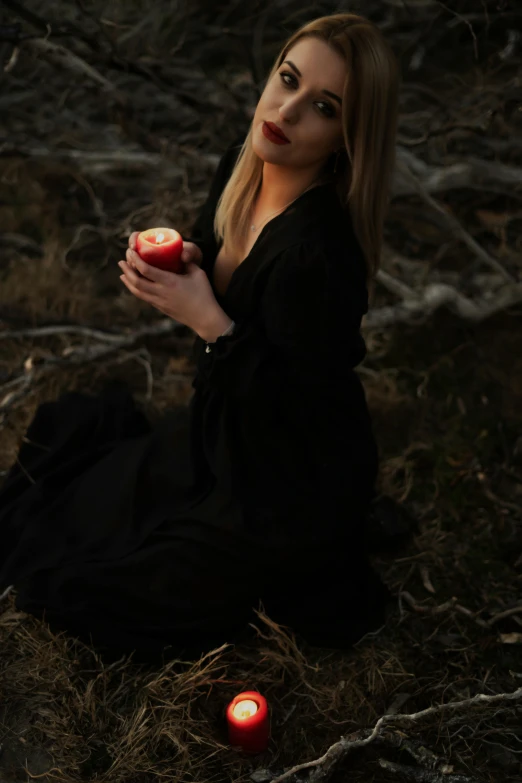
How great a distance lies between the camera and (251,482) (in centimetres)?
191

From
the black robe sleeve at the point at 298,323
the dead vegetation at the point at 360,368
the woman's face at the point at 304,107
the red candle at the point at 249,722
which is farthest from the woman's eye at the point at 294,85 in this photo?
the red candle at the point at 249,722

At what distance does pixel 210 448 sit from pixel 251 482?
0.14 metres

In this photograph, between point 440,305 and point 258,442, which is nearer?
point 258,442

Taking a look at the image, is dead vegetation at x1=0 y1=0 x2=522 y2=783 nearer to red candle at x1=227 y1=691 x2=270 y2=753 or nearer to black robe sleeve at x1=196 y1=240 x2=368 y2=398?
red candle at x1=227 y1=691 x2=270 y2=753

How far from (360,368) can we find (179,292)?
57.9 inches

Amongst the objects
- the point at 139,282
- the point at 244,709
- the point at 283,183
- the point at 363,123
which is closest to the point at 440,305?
the point at 283,183

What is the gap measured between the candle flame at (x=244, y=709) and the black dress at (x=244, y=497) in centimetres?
20

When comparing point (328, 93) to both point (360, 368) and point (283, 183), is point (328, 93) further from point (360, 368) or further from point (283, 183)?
point (360, 368)

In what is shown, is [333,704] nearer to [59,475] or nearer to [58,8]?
[59,475]

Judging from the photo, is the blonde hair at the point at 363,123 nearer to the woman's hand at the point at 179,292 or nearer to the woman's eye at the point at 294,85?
the woman's eye at the point at 294,85

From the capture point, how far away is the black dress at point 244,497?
1.69 metres

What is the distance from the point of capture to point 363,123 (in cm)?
160

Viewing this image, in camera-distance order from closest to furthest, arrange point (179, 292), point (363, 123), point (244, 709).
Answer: point (363, 123) < point (179, 292) < point (244, 709)

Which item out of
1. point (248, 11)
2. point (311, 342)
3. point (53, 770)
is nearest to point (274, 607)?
point (53, 770)
